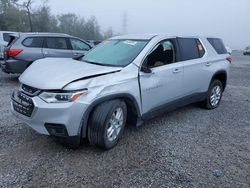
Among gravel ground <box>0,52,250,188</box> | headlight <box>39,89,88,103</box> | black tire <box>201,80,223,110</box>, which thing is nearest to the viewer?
gravel ground <box>0,52,250,188</box>

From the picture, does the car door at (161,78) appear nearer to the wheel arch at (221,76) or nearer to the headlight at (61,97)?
the headlight at (61,97)

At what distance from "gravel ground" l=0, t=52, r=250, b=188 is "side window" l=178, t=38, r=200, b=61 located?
1.35m

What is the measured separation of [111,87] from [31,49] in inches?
216

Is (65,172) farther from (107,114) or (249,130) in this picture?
(249,130)

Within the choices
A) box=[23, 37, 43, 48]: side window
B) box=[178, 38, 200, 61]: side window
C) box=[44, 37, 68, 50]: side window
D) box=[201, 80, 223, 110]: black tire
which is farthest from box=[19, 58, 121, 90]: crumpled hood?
box=[44, 37, 68, 50]: side window

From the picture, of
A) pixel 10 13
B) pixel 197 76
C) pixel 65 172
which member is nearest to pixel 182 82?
pixel 197 76

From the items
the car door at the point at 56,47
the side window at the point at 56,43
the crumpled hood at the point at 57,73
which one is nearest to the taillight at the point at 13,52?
the car door at the point at 56,47

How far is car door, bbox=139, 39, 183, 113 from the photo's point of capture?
13.7ft

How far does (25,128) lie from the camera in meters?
4.49

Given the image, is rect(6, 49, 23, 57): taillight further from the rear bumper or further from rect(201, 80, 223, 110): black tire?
rect(201, 80, 223, 110): black tire

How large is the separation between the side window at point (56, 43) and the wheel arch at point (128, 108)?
18.0 ft

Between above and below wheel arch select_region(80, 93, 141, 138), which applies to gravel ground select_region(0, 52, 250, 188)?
below

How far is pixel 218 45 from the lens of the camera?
6340 mm

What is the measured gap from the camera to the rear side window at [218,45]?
6109 millimetres
